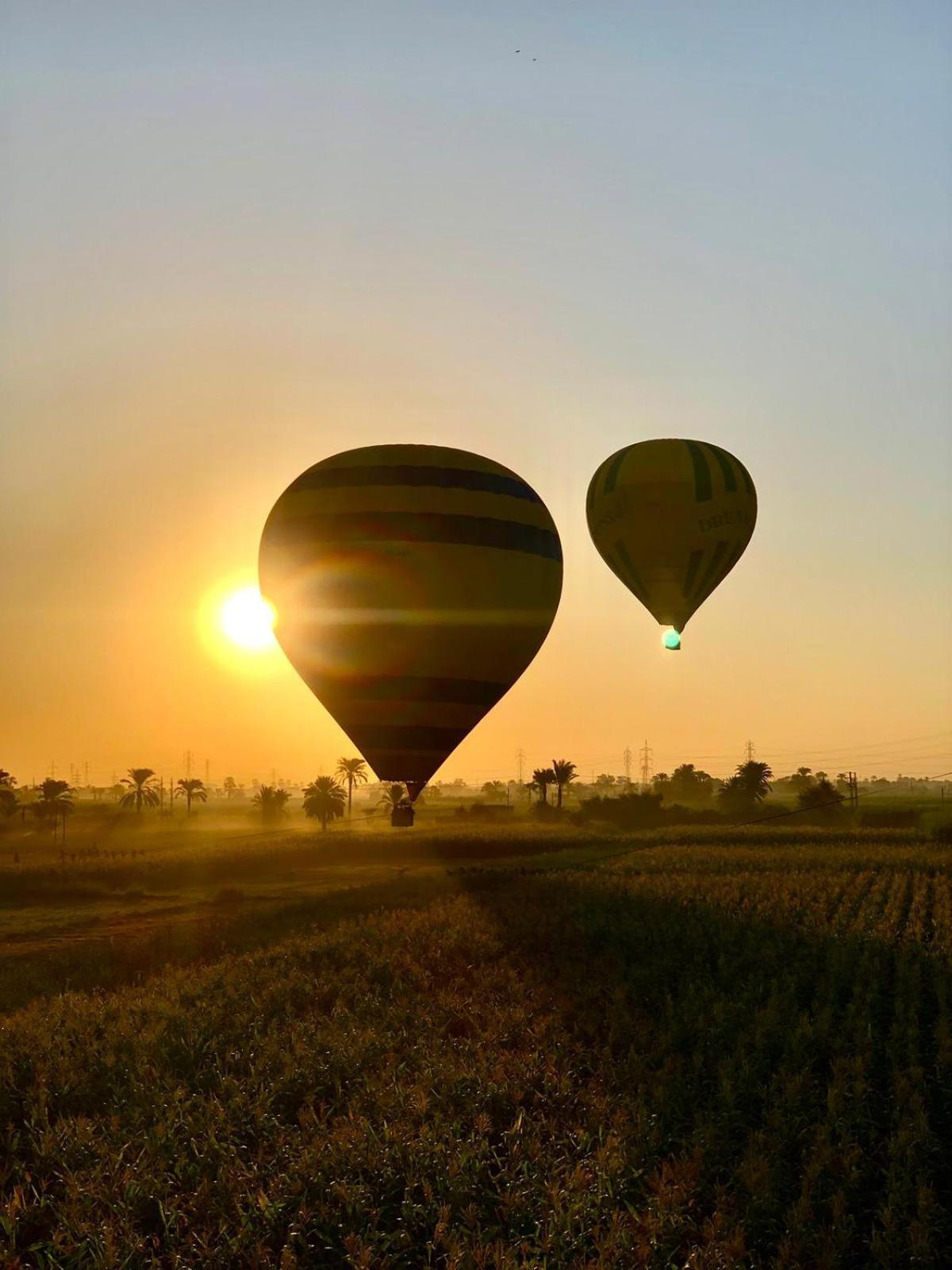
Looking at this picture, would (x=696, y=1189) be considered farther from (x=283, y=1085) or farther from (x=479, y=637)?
(x=479, y=637)

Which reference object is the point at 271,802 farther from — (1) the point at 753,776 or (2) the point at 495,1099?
(2) the point at 495,1099

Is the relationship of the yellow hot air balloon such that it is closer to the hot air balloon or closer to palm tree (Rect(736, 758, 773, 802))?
the hot air balloon

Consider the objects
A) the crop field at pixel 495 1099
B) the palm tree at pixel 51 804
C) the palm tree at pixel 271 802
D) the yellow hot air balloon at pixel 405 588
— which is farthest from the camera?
the palm tree at pixel 271 802

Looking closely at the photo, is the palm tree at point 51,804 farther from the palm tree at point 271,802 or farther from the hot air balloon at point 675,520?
the hot air balloon at point 675,520

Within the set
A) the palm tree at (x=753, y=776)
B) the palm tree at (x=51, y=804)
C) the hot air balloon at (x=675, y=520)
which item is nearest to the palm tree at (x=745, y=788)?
the palm tree at (x=753, y=776)

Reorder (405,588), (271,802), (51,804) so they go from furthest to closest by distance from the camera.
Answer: (271,802) < (51,804) < (405,588)

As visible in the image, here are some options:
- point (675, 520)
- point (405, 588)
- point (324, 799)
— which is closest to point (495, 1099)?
point (405, 588)
